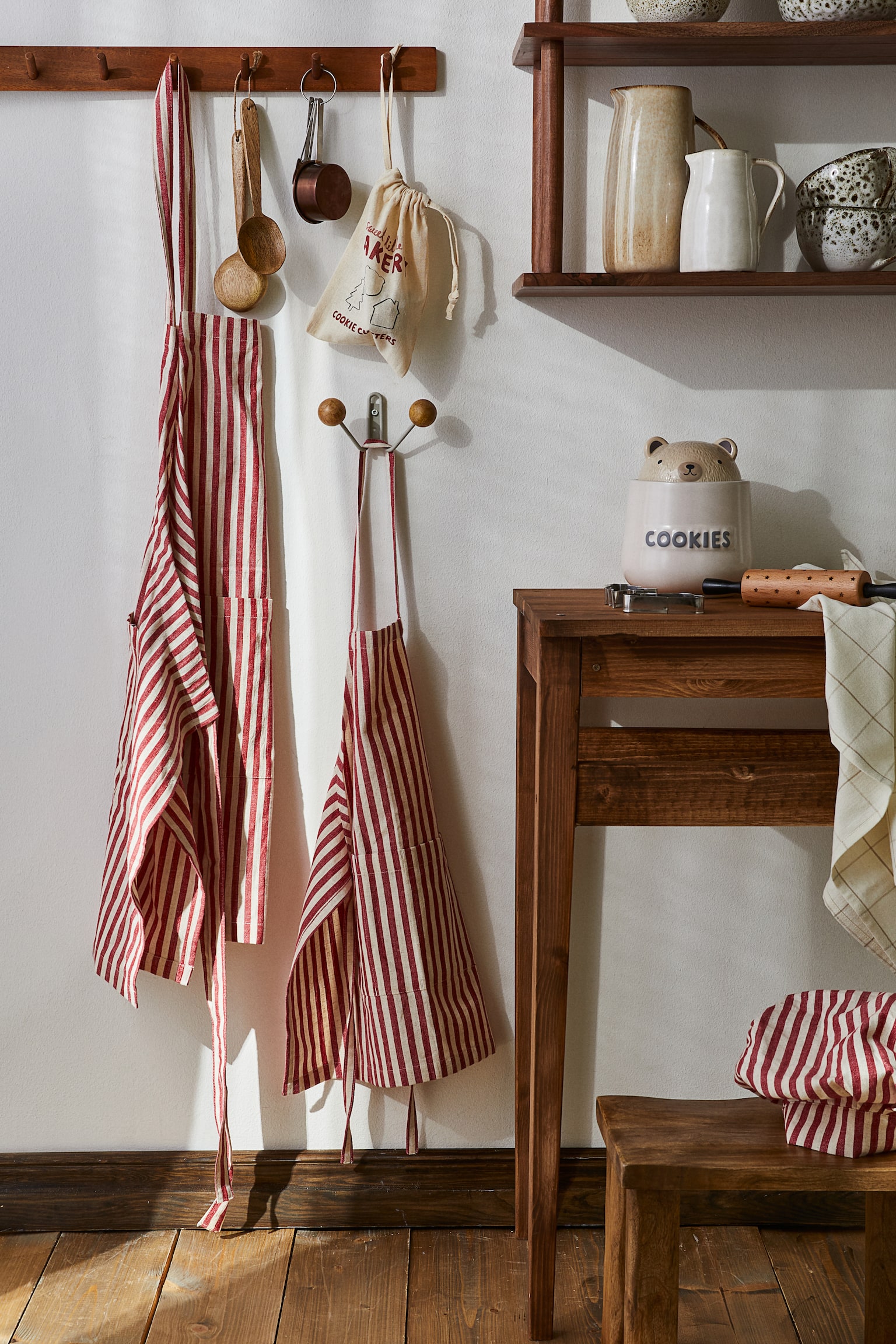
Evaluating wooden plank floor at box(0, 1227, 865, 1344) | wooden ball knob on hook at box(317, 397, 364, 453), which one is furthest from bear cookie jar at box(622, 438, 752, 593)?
wooden plank floor at box(0, 1227, 865, 1344)

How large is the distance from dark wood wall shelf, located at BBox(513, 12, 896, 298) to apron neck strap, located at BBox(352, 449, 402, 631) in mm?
286

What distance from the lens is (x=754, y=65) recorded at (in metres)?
1.44

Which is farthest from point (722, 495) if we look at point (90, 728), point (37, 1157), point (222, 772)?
point (37, 1157)

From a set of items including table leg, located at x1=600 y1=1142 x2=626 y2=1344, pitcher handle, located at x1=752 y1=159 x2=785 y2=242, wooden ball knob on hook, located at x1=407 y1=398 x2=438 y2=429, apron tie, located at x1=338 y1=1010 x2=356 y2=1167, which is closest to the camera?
table leg, located at x1=600 y1=1142 x2=626 y2=1344

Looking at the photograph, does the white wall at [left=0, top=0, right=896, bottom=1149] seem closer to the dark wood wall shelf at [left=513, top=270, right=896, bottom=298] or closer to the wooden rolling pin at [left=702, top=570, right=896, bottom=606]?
→ the dark wood wall shelf at [left=513, top=270, right=896, bottom=298]

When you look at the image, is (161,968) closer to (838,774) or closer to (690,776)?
(690,776)

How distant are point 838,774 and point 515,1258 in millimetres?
835

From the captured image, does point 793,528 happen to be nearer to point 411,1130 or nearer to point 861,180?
point 861,180

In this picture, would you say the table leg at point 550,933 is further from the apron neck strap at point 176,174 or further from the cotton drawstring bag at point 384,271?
the apron neck strap at point 176,174

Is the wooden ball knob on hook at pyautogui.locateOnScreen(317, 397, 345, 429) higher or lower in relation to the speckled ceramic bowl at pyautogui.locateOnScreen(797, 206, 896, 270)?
lower

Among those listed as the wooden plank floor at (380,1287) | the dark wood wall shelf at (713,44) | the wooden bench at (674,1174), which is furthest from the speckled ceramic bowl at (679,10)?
the wooden plank floor at (380,1287)

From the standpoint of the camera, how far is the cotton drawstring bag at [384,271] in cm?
142

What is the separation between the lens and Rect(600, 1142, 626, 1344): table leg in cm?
113

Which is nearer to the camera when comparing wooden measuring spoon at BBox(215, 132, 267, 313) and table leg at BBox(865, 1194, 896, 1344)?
table leg at BBox(865, 1194, 896, 1344)
